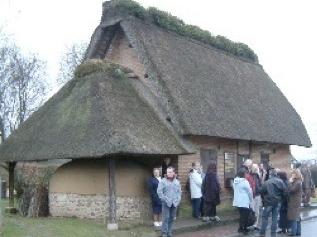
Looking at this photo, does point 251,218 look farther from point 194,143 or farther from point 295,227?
point 194,143

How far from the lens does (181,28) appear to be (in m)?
21.7

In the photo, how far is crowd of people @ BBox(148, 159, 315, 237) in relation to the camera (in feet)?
42.8

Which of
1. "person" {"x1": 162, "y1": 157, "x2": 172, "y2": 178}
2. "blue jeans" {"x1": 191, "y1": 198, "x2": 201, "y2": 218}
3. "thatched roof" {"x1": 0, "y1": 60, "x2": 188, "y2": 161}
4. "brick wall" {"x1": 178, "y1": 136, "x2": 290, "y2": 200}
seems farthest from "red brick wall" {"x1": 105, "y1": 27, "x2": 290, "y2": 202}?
"blue jeans" {"x1": 191, "y1": 198, "x2": 201, "y2": 218}

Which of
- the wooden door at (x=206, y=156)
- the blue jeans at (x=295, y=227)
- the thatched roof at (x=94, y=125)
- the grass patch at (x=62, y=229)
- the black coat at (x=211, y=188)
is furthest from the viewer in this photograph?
the wooden door at (x=206, y=156)

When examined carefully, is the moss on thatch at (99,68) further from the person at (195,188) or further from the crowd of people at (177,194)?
the person at (195,188)

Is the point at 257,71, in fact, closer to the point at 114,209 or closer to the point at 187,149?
the point at 187,149

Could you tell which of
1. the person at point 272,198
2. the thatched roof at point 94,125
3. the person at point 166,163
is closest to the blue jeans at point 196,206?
the person at point 166,163

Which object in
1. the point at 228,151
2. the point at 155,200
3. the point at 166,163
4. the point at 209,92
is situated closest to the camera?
the point at 155,200

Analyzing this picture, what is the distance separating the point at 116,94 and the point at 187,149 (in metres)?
3.01

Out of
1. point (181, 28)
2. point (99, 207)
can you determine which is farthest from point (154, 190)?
point (181, 28)

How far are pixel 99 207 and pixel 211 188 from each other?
3518 mm

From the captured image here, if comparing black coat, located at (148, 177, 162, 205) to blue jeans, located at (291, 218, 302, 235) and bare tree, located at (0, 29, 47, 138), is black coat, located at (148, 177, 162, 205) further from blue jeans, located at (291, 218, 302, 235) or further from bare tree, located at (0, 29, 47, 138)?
bare tree, located at (0, 29, 47, 138)

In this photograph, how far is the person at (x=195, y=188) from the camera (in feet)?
52.9

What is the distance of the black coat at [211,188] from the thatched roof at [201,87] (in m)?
1.70
